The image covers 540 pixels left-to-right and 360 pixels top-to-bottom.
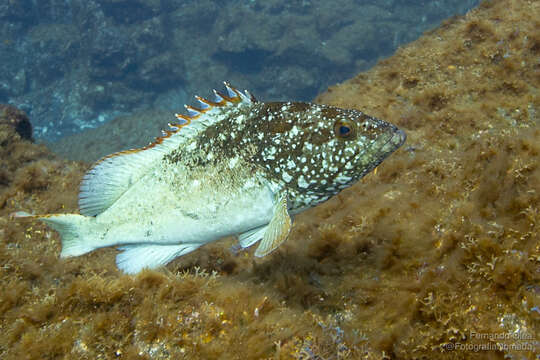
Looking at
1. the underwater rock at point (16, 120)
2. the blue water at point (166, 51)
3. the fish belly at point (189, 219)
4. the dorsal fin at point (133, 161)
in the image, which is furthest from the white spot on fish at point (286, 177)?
the blue water at point (166, 51)

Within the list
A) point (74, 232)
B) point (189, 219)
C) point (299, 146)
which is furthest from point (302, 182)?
point (74, 232)

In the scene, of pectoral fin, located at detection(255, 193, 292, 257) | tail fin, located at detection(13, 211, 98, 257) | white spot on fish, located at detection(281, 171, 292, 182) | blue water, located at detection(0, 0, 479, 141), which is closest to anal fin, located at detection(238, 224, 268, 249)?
pectoral fin, located at detection(255, 193, 292, 257)

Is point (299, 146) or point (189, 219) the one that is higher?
point (299, 146)

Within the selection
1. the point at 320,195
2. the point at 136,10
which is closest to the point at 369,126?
the point at 320,195

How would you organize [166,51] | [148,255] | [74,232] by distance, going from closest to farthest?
[148,255] < [74,232] < [166,51]

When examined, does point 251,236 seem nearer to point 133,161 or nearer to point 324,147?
point 324,147
